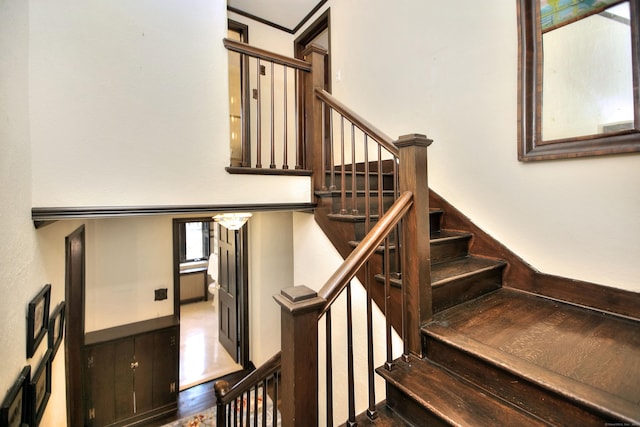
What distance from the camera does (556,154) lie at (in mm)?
1717

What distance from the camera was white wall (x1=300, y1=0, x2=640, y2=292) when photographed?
1.57m

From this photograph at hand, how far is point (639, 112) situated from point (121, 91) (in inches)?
108

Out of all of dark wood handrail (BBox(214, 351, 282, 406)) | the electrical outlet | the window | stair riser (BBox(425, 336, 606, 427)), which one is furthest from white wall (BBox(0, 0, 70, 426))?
the window

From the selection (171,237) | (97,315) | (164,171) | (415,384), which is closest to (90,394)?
(97,315)

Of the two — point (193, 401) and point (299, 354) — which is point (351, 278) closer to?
point (299, 354)

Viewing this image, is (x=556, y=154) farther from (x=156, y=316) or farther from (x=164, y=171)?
(x=156, y=316)

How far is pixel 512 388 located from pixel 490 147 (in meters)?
1.57

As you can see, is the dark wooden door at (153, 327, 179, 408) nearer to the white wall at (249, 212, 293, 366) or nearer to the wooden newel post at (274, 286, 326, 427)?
the white wall at (249, 212, 293, 366)

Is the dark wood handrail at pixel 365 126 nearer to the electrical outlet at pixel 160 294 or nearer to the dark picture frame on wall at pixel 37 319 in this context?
the dark picture frame on wall at pixel 37 319

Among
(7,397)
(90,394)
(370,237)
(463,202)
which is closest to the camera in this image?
(7,397)

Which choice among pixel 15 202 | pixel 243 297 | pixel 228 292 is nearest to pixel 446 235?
pixel 15 202

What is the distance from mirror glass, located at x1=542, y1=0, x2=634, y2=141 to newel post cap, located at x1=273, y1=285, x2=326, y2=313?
1.75 meters

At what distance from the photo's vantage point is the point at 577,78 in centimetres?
163

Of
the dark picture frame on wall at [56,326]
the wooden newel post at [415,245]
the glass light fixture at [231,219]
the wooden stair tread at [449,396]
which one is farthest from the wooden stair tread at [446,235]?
the dark picture frame on wall at [56,326]
